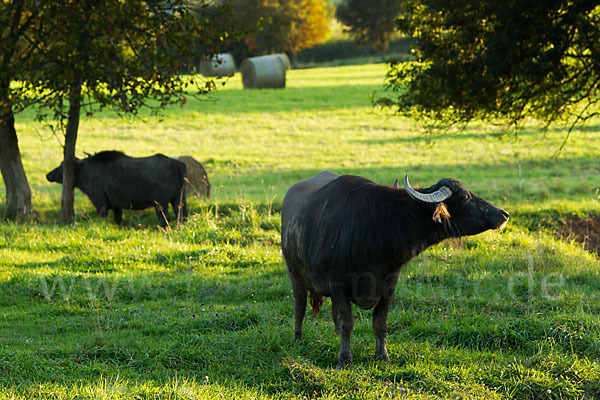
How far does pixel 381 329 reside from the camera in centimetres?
637

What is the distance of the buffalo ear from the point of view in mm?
5914

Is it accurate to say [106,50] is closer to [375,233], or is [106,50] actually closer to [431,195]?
[375,233]

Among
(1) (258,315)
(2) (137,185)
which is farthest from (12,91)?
(1) (258,315)

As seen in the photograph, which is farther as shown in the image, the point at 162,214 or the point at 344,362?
the point at 162,214

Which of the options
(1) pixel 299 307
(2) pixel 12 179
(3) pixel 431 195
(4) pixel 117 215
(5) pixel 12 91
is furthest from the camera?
(4) pixel 117 215

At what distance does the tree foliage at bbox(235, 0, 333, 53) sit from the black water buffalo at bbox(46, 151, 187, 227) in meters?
52.3

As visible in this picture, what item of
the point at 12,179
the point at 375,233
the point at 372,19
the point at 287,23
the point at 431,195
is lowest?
the point at 12,179

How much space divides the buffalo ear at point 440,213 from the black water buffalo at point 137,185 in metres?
8.88

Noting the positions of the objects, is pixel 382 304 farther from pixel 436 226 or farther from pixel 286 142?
pixel 286 142

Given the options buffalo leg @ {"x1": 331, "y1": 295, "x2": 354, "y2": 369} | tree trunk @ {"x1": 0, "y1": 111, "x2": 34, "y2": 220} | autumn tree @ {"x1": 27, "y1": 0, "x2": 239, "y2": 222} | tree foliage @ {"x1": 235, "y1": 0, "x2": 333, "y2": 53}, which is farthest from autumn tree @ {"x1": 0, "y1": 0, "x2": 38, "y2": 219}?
tree foliage @ {"x1": 235, "y1": 0, "x2": 333, "y2": 53}

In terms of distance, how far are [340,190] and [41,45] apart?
34.5ft

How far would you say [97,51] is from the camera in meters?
12.9

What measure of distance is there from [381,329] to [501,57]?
24.2 ft

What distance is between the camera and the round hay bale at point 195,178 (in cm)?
1655
